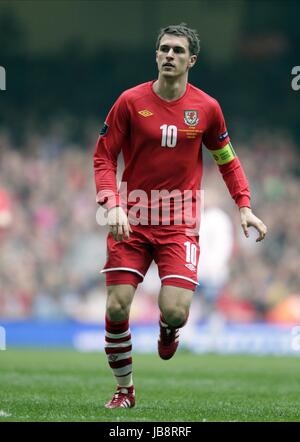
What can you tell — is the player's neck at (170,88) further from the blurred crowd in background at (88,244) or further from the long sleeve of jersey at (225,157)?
the blurred crowd in background at (88,244)

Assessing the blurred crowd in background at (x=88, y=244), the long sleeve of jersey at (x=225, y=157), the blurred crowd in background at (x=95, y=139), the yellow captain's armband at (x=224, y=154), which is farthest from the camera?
the blurred crowd in background at (x=95, y=139)

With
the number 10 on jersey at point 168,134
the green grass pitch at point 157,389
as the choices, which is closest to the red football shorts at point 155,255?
the number 10 on jersey at point 168,134

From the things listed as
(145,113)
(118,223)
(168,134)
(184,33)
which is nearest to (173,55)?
(184,33)

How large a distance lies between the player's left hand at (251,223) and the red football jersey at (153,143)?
0.13m

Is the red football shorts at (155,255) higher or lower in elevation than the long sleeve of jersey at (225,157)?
lower

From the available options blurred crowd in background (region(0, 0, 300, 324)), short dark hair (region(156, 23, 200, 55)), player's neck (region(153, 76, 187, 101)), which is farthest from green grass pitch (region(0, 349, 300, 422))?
blurred crowd in background (region(0, 0, 300, 324))

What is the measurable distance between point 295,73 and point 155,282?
6847mm

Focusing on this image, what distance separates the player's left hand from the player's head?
119 centimetres

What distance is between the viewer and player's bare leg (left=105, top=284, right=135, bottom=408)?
311 inches

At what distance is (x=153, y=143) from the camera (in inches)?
317

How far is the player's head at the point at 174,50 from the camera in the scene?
799cm

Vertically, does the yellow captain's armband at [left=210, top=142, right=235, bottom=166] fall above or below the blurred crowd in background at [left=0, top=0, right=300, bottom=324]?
below

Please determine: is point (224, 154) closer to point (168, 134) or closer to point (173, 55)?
point (168, 134)

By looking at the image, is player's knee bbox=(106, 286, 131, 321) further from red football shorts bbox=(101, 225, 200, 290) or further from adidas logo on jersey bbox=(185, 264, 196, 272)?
adidas logo on jersey bbox=(185, 264, 196, 272)
